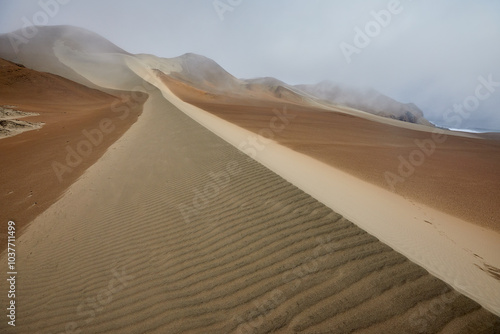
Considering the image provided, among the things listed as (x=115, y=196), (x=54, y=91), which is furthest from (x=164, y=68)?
(x=115, y=196)

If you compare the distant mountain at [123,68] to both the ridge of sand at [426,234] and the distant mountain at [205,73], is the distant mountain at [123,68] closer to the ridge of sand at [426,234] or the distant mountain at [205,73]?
the distant mountain at [205,73]

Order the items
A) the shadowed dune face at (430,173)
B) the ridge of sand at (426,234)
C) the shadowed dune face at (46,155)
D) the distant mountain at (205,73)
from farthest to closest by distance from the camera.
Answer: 1. the distant mountain at (205,73)
2. the shadowed dune face at (430,173)
3. the shadowed dune face at (46,155)
4. the ridge of sand at (426,234)

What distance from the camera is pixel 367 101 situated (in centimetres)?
9719

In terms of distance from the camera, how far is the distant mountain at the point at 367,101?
8914 cm

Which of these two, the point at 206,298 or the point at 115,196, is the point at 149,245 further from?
the point at 115,196

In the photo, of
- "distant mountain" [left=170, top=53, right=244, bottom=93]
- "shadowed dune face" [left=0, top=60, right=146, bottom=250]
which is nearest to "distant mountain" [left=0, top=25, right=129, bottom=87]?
"distant mountain" [left=170, top=53, right=244, bottom=93]

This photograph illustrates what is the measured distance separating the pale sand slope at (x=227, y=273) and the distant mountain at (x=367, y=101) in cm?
8648

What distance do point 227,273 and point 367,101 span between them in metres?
109

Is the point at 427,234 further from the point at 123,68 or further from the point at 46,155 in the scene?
the point at 123,68

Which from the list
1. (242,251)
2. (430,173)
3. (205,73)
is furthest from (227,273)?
(205,73)

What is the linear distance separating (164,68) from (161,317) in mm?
79384

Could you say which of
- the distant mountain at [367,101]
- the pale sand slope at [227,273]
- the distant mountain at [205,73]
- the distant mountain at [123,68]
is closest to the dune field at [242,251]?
the pale sand slope at [227,273]

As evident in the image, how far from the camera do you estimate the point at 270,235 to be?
3.34m

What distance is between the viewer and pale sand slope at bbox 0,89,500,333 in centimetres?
222
